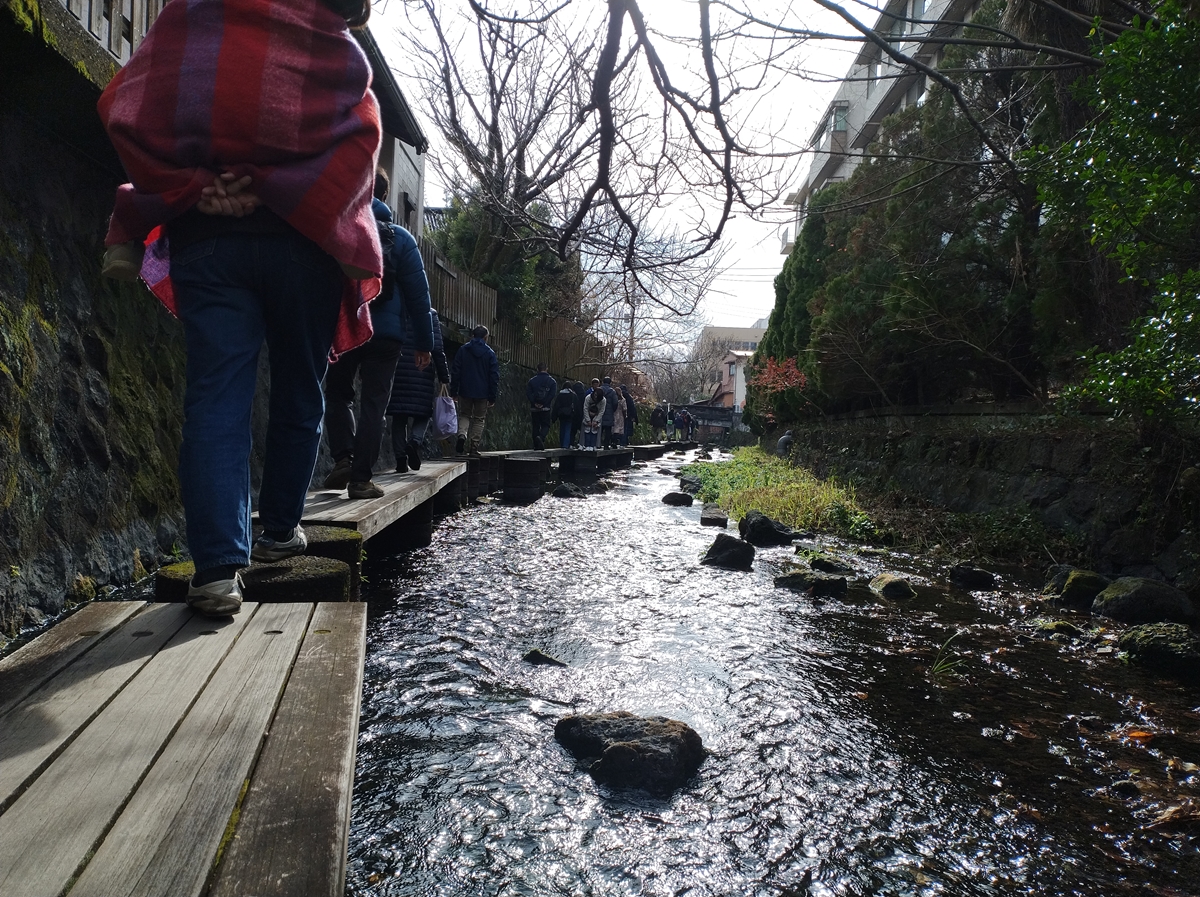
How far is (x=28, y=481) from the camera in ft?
9.49

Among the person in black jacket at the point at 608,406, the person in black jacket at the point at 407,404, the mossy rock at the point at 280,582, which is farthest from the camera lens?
the person in black jacket at the point at 608,406

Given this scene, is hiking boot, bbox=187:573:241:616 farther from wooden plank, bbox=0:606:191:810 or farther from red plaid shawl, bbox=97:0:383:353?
red plaid shawl, bbox=97:0:383:353

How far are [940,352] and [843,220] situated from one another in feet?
18.7

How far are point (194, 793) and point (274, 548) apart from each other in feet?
5.27

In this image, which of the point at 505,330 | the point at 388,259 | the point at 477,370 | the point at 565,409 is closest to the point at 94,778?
the point at 388,259

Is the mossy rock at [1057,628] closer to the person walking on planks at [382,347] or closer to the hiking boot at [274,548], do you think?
the person walking on planks at [382,347]

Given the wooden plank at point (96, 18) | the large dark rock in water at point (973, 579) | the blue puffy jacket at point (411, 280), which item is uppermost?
the wooden plank at point (96, 18)

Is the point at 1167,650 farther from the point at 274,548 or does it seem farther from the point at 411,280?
the point at 411,280

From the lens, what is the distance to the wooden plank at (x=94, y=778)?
0.99 m

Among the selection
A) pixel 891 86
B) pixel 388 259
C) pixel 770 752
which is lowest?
pixel 770 752

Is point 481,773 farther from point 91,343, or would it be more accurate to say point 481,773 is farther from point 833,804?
point 91,343

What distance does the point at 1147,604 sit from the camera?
4641 millimetres

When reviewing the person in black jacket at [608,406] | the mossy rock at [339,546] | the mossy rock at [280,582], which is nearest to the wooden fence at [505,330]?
the person in black jacket at [608,406]

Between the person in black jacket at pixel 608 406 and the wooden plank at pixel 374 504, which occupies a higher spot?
the person in black jacket at pixel 608 406
